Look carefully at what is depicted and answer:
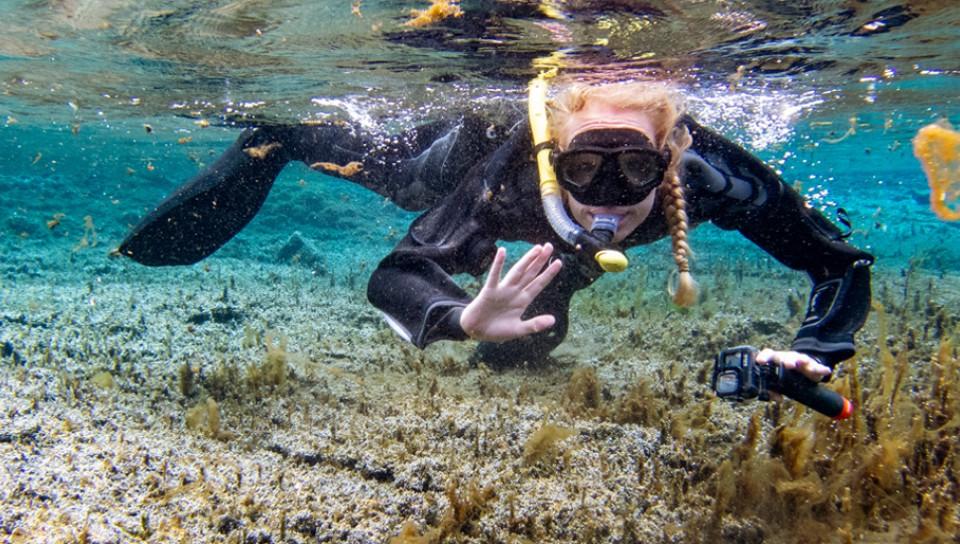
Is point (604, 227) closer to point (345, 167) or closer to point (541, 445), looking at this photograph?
point (541, 445)

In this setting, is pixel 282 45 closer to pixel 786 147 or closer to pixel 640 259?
pixel 640 259

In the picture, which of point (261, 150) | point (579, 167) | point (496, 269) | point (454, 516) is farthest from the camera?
point (261, 150)

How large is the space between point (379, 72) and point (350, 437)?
7.86 metres

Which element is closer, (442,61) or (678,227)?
(678,227)

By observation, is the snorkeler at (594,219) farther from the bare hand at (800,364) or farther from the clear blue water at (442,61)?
the clear blue water at (442,61)

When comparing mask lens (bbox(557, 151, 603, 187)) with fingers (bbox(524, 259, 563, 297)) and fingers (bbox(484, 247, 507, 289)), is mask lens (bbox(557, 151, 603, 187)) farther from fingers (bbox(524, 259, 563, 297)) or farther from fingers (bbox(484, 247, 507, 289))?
fingers (bbox(484, 247, 507, 289))

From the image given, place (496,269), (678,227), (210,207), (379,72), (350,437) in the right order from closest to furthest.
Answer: (496,269), (678,227), (350,437), (210,207), (379,72)

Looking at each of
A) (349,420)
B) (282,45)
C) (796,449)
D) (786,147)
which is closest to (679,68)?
(282,45)

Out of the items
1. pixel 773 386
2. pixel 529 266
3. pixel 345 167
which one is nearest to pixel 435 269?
pixel 529 266

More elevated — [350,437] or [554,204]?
[554,204]

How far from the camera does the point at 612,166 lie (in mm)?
3453

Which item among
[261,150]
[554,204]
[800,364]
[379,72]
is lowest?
[800,364]

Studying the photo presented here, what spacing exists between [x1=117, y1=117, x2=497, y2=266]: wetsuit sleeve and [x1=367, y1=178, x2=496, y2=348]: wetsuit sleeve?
7.12 feet

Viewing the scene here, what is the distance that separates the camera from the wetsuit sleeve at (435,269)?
3354mm
